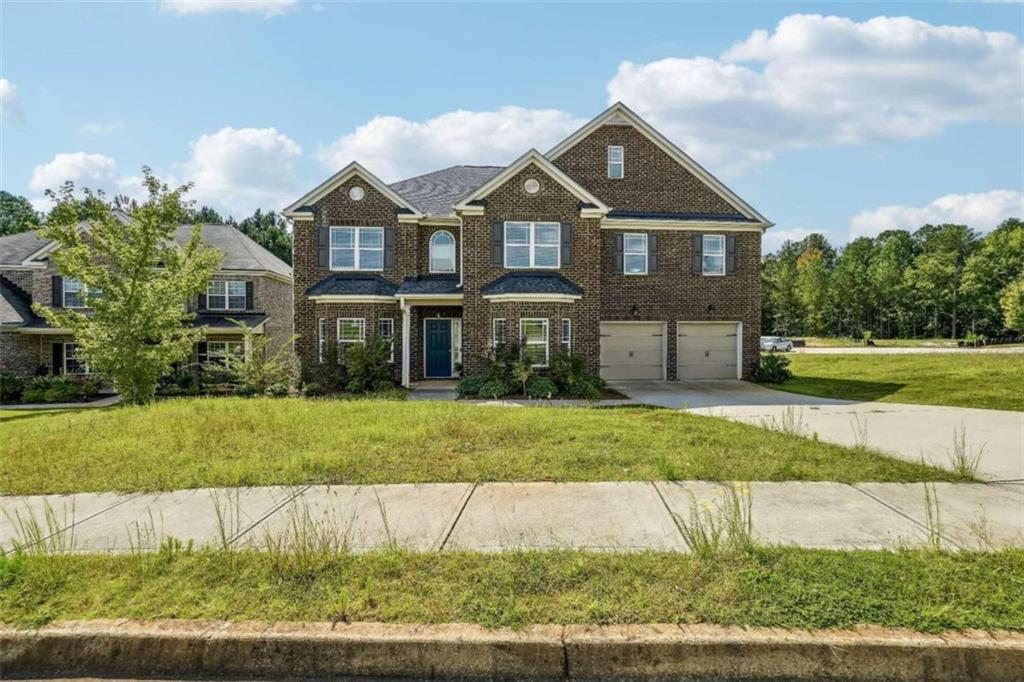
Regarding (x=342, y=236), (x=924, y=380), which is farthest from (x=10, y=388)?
(x=924, y=380)

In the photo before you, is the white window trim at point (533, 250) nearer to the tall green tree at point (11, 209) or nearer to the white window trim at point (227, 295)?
the white window trim at point (227, 295)

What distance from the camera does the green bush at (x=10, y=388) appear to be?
22.0 metres

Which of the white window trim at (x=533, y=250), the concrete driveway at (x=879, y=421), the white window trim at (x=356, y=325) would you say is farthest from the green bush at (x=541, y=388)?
the white window trim at (x=356, y=325)

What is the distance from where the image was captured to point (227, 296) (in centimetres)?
2672

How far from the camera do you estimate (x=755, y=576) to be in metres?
3.95

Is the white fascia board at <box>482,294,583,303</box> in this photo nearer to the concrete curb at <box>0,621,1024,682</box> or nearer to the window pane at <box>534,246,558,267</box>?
the window pane at <box>534,246,558,267</box>

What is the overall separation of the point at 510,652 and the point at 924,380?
2220 centimetres

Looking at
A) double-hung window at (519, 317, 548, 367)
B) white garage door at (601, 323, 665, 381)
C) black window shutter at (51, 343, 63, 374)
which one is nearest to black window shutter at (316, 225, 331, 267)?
double-hung window at (519, 317, 548, 367)

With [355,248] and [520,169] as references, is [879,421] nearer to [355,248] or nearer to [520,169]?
[520,169]

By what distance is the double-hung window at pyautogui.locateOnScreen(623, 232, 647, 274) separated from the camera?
2098 cm

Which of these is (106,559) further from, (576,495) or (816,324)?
(816,324)

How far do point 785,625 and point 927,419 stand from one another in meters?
11.0

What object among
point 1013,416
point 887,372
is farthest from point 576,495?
point 887,372

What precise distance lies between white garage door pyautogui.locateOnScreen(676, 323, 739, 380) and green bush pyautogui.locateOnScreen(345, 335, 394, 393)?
10.7 metres
